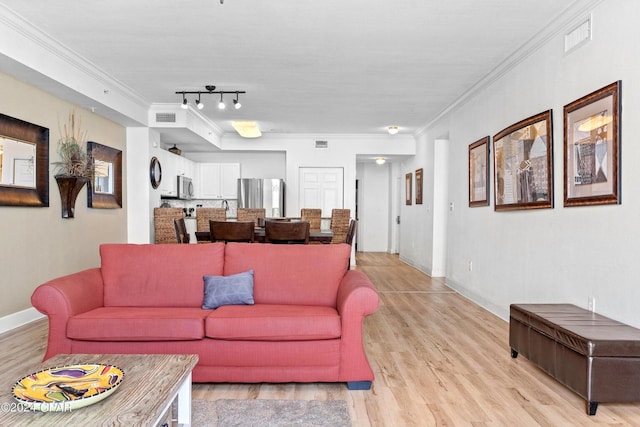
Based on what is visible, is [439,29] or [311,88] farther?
[311,88]

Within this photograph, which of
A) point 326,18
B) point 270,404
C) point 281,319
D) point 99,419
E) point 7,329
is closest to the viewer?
point 99,419

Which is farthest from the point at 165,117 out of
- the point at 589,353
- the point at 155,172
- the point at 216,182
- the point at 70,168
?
the point at 589,353

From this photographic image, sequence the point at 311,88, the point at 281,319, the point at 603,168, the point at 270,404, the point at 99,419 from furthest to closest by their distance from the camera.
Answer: the point at 311,88, the point at 603,168, the point at 281,319, the point at 270,404, the point at 99,419

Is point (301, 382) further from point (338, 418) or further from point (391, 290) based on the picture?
point (391, 290)

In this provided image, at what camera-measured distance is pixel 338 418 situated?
2.35 meters

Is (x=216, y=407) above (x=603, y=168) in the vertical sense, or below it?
below

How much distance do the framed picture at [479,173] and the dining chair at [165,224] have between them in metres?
3.94

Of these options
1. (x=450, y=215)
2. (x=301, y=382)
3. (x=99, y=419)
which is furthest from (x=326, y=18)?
(x=450, y=215)

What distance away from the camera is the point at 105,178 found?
6.01 meters

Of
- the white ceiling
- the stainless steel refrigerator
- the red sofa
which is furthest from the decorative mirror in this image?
the red sofa

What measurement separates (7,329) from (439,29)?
185 inches

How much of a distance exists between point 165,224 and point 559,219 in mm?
5064

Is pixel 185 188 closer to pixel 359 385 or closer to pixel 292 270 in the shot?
pixel 292 270

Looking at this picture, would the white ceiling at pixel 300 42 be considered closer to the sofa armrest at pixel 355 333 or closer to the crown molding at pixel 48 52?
the crown molding at pixel 48 52
